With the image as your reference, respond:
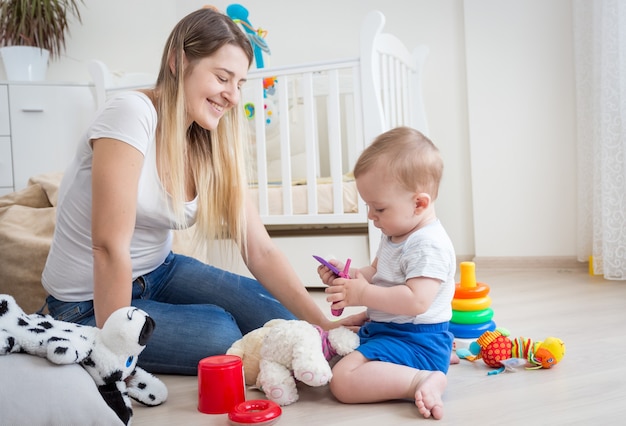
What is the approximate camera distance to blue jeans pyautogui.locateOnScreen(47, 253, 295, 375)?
1306 millimetres

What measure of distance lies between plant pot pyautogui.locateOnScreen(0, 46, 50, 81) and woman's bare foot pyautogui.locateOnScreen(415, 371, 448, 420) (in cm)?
255

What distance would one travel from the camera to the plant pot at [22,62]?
283cm

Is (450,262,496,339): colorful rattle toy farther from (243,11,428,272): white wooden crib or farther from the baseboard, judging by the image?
the baseboard

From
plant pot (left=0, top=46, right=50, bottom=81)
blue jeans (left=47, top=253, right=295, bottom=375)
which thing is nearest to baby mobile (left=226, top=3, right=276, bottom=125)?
plant pot (left=0, top=46, right=50, bottom=81)

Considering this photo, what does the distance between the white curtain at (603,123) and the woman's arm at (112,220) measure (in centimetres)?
176

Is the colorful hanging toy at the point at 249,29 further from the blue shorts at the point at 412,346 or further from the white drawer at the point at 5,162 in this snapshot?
the blue shorts at the point at 412,346

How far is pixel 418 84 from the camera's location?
9.14 ft

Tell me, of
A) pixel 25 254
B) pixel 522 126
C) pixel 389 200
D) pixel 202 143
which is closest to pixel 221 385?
pixel 389 200

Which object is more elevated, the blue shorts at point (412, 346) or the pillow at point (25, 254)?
the pillow at point (25, 254)

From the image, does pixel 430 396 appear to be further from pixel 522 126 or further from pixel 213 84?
pixel 522 126

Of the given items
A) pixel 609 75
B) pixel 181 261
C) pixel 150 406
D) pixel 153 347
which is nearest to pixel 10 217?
pixel 181 261

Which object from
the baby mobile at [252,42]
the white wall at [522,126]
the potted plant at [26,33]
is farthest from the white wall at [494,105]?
the potted plant at [26,33]

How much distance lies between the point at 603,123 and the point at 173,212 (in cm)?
167

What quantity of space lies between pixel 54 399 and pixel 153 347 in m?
0.40
